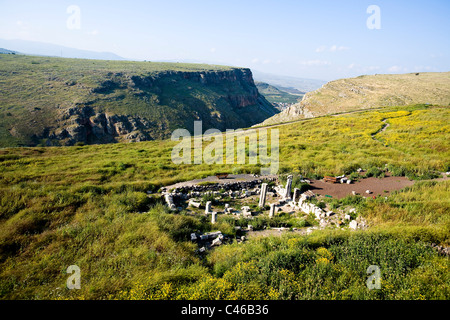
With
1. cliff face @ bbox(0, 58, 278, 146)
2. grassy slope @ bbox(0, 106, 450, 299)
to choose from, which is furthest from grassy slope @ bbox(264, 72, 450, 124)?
grassy slope @ bbox(0, 106, 450, 299)

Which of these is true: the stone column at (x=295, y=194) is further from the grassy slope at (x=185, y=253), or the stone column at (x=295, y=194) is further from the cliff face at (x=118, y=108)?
the cliff face at (x=118, y=108)

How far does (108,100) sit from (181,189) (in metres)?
64.9

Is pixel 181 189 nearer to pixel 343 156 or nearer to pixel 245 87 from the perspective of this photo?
pixel 343 156

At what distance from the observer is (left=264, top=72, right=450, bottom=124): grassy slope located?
59375 millimetres

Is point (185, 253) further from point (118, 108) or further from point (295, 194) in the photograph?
point (118, 108)

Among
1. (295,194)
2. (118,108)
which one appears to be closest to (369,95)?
(295,194)

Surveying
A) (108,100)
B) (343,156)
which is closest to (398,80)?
(343,156)

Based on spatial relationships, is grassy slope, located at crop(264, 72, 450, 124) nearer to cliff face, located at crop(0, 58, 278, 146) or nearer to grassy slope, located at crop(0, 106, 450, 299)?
cliff face, located at crop(0, 58, 278, 146)

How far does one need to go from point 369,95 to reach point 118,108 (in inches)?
3075

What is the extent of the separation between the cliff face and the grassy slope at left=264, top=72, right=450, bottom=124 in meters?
32.4

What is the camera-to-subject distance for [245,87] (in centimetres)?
13350

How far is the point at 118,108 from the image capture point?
65375 millimetres
